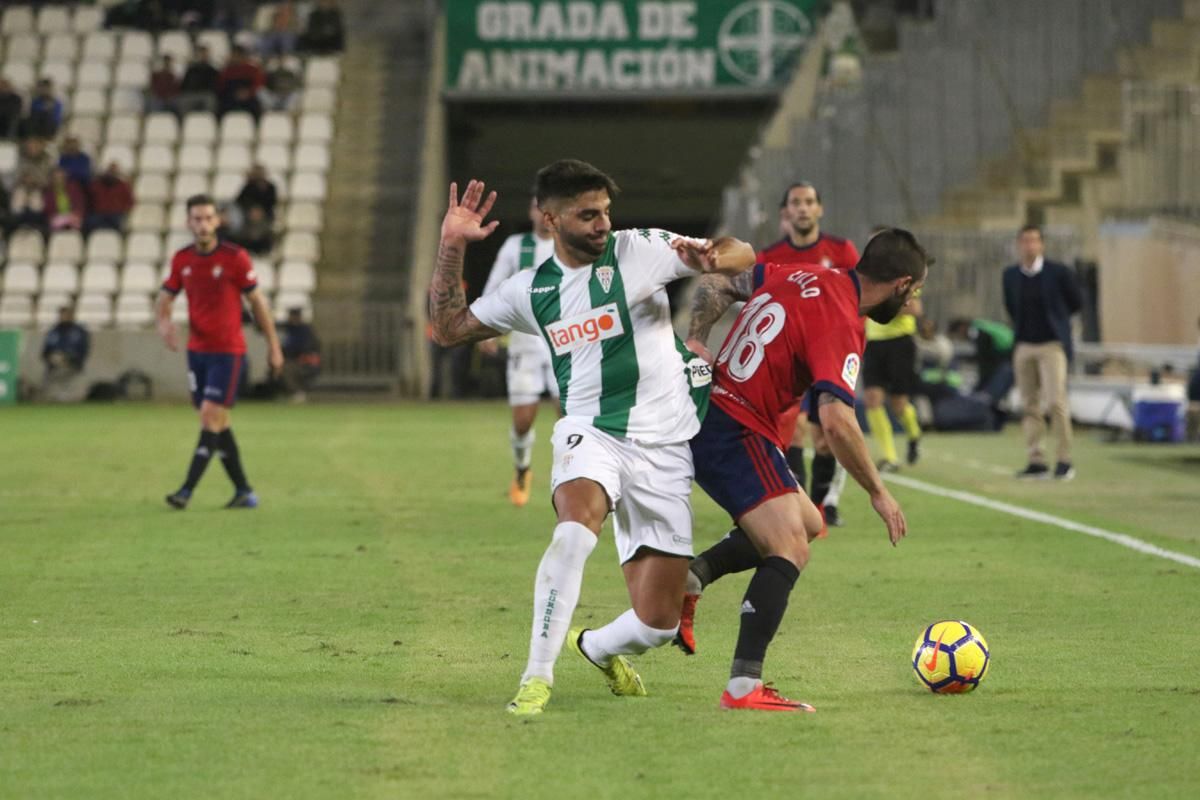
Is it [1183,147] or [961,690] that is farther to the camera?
[1183,147]

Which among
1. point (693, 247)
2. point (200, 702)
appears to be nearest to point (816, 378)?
point (693, 247)

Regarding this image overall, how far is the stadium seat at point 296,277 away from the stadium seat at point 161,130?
394cm

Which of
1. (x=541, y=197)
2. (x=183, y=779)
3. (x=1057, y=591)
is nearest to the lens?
(x=183, y=779)

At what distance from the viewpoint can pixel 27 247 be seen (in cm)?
3472

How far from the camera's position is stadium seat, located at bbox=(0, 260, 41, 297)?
112ft

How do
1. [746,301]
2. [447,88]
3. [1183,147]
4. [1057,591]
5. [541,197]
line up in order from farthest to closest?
[447,88]
[1183,147]
[1057,591]
[746,301]
[541,197]

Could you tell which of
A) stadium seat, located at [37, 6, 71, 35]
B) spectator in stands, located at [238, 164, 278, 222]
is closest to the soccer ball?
spectator in stands, located at [238, 164, 278, 222]

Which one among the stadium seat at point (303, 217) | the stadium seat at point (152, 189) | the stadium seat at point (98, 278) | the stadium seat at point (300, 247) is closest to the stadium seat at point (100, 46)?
the stadium seat at point (152, 189)

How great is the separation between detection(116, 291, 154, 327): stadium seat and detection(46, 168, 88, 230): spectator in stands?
1.96 meters

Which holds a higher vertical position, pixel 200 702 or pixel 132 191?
pixel 132 191

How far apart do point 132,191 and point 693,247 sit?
1190 inches

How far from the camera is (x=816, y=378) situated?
6852 mm

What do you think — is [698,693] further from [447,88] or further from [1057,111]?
[447,88]

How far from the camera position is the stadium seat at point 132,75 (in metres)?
37.8
